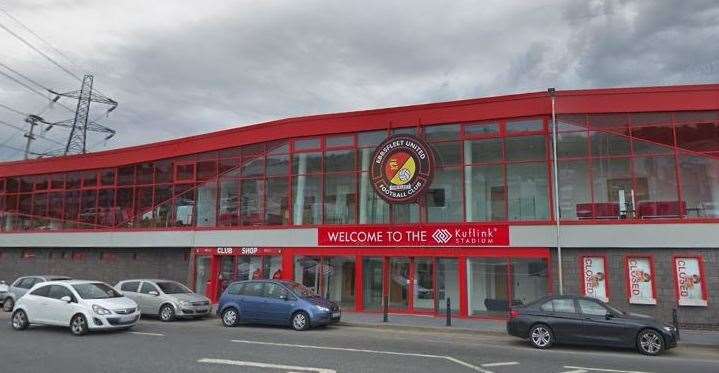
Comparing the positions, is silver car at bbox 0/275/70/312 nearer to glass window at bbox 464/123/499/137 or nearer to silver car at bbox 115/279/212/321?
silver car at bbox 115/279/212/321

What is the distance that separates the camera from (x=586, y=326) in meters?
13.5

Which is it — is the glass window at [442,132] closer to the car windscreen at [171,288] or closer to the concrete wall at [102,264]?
the car windscreen at [171,288]

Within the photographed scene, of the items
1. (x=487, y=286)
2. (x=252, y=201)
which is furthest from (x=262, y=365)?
(x=252, y=201)

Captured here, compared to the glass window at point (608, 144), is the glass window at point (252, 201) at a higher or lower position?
lower

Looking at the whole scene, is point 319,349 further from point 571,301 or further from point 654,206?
point 654,206

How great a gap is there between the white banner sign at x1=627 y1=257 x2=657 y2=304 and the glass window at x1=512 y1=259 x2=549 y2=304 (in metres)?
2.72

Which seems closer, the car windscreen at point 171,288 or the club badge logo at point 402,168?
the car windscreen at point 171,288

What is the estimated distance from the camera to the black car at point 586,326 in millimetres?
12969

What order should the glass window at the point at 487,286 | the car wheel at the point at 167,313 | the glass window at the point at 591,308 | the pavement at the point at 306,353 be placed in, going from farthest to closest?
the glass window at the point at 487,286 < the car wheel at the point at 167,313 < the glass window at the point at 591,308 < the pavement at the point at 306,353

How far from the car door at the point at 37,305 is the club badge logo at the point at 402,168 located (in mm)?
12186

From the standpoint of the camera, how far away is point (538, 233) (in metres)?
19.8

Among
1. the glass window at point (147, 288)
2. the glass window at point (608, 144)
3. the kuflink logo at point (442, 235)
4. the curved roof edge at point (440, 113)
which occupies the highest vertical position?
the curved roof edge at point (440, 113)

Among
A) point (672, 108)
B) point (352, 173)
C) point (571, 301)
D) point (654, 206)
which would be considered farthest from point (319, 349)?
point (672, 108)

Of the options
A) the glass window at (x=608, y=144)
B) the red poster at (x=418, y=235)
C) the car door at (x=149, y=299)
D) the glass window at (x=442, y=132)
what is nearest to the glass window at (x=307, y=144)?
the red poster at (x=418, y=235)
